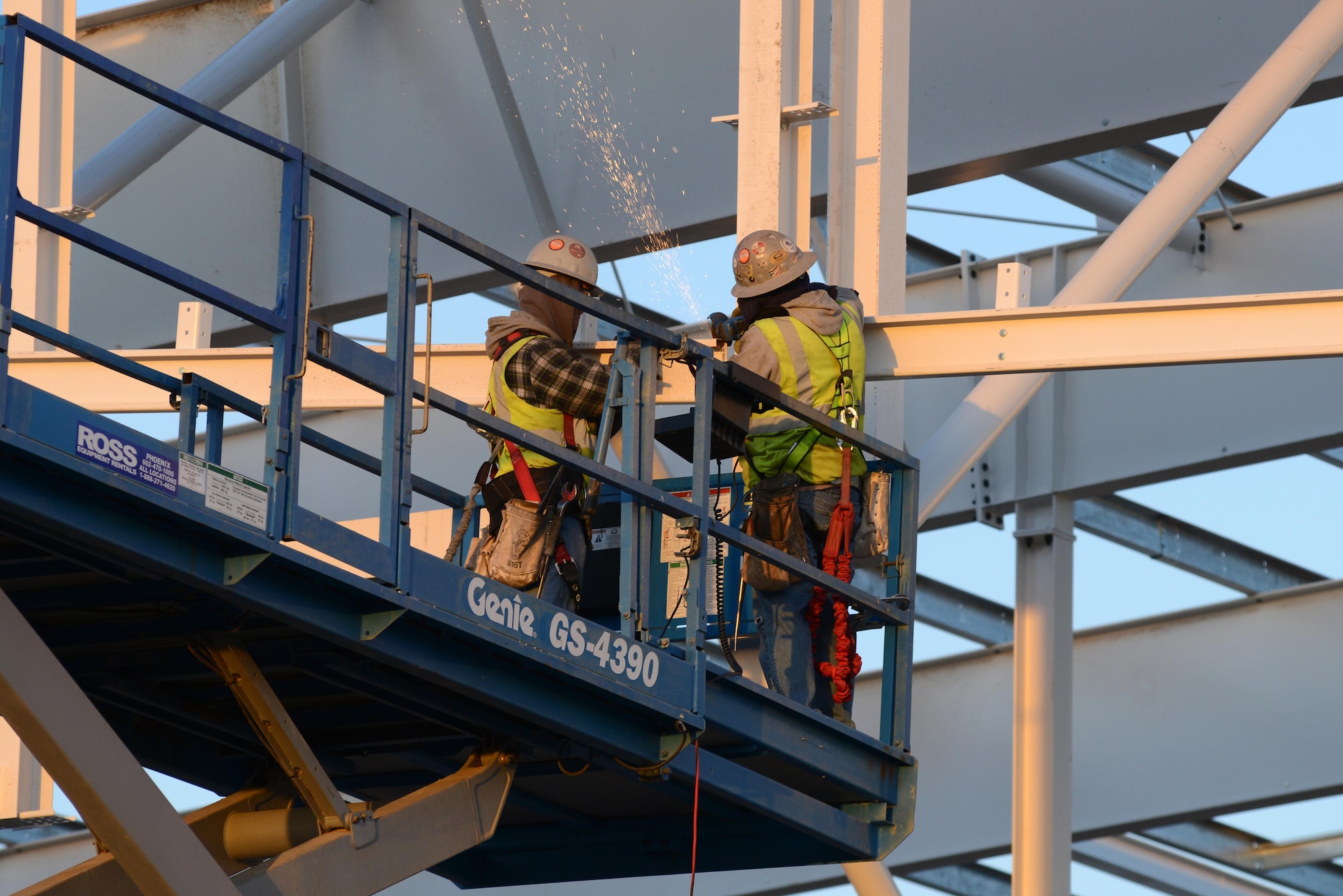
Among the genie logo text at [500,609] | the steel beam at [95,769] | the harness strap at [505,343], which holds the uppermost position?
the harness strap at [505,343]

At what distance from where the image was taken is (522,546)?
9.13 meters

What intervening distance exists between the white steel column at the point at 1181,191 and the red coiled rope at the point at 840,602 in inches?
54.2

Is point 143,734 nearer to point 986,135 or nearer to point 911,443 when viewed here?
point 986,135

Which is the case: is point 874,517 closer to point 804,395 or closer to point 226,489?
point 804,395

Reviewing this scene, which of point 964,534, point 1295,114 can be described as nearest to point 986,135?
point 1295,114

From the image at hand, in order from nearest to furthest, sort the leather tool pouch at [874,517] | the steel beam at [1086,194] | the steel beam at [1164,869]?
the leather tool pouch at [874,517] < the steel beam at [1086,194] < the steel beam at [1164,869]

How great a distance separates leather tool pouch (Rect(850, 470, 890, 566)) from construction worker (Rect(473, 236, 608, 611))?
133cm

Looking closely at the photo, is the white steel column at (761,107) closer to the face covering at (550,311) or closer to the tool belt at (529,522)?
the face covering at (550,311)

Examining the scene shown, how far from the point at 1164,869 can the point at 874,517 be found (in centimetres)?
1360

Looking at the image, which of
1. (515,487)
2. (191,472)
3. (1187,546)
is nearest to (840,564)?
(515,487)

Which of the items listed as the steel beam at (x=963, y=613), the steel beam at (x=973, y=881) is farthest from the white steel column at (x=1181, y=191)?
the steel beam at (x=973, y=881)

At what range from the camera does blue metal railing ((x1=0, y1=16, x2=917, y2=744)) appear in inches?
268

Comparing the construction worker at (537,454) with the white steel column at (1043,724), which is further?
the white steel column at (1043,724)

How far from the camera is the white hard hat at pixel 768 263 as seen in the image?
9773 mm
